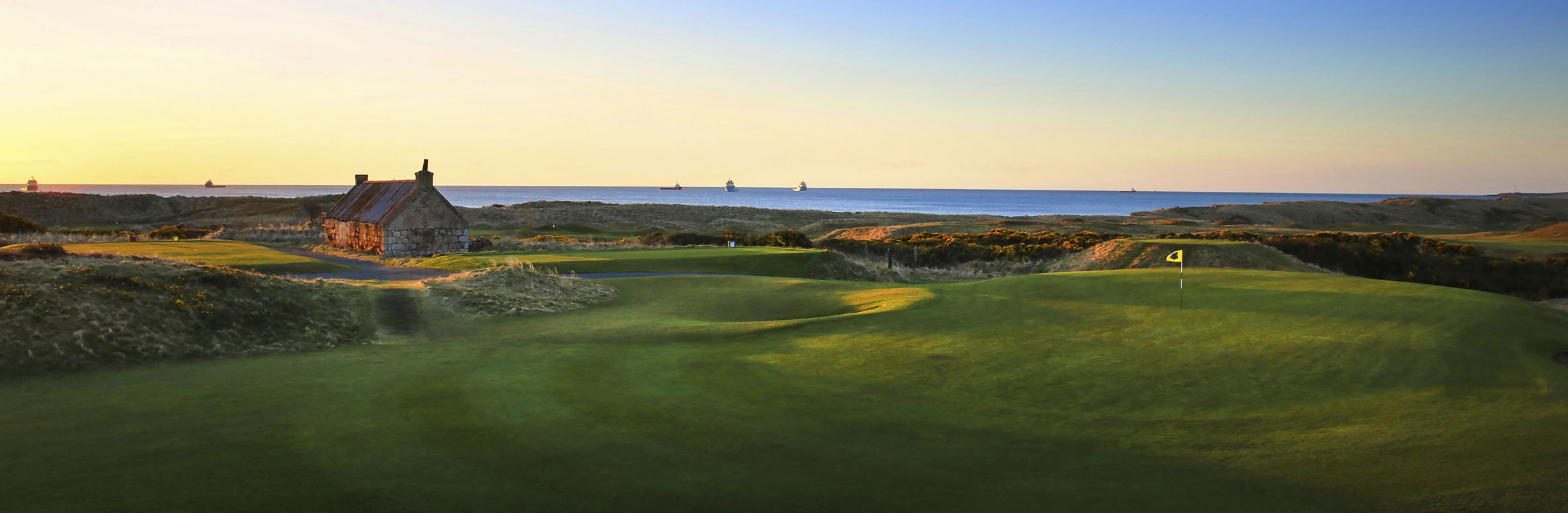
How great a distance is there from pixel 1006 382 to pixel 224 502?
30.9ft

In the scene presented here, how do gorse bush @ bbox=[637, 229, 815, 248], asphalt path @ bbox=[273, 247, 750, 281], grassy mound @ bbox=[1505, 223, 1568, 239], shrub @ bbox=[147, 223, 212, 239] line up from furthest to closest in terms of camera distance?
shrub @ bbox=[147, 223, 212, 239] < gorse bush @ bbox=[637, 229, 815, 248] < grassy mound @ bbox=[1505, 223, 1568, 239] < asphalt path @ bbox=[273, 247, 750, 281]

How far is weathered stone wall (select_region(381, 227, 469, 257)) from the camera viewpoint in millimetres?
44406

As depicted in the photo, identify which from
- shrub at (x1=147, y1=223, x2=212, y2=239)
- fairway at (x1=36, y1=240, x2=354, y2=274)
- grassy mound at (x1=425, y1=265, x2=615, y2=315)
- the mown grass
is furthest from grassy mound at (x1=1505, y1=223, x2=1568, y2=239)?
shrub at (x1=147, y1=223, x2=212, y2=239)

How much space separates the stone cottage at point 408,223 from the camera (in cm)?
4450

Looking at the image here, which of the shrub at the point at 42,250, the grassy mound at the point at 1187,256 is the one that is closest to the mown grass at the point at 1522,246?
the grassy mound at the point at 1187,256

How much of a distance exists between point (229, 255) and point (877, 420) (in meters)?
36.3

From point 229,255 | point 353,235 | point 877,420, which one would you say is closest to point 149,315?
point 877,420

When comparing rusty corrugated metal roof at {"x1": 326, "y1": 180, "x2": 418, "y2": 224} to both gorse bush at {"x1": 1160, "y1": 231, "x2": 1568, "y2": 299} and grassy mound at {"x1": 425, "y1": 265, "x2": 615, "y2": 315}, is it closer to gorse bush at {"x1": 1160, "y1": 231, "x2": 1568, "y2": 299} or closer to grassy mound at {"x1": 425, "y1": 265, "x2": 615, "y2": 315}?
grassy mound at {"x1": 425, "y1": 265, "x2": 615, "y2": 315}

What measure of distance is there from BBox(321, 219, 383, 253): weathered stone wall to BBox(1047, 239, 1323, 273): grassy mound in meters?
36.2

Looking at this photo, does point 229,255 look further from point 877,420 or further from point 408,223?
point 877,420

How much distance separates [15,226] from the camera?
49.0 metres

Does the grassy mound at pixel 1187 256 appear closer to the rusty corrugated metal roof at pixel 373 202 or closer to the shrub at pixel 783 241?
the shrub at pixel 783 241

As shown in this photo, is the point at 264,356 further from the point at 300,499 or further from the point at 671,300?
the point at 671,300

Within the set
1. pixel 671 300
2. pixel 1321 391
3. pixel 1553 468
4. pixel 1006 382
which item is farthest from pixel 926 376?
pixel 671 300
